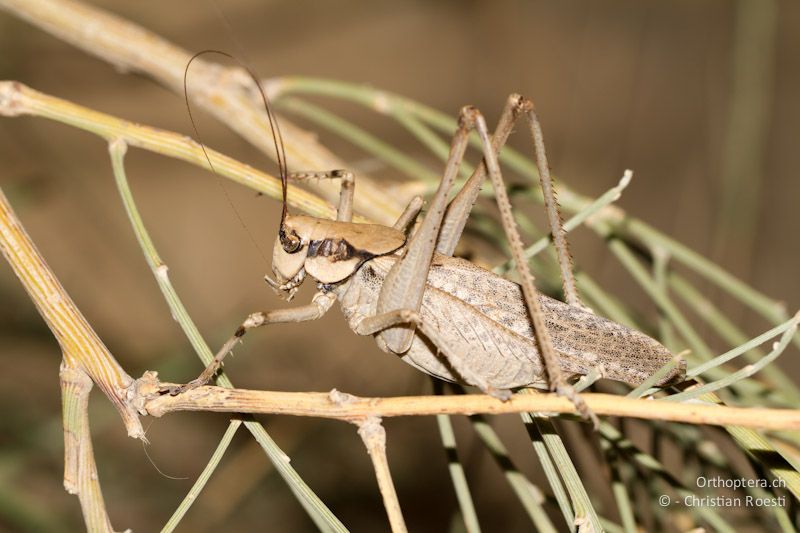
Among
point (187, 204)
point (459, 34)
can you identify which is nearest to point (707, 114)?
point (459, 34)

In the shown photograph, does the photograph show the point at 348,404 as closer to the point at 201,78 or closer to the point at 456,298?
the point at 456,298

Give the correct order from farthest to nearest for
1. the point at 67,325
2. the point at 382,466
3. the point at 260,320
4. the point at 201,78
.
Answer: the point at 201,78
the point at 260,320
the point at 67,325
the point at 382,466

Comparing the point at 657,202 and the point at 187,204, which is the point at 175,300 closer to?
the point at 187,204

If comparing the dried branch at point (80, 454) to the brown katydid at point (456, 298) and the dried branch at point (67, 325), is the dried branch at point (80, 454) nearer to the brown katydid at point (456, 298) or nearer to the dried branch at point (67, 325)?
the dried branch at point (67, 325)

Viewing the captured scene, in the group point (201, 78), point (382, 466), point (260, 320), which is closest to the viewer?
point (382, 466)

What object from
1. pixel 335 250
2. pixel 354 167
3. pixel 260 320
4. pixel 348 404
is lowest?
pixel 348 404

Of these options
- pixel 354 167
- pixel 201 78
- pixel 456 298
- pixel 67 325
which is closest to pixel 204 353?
pixel 67 325
